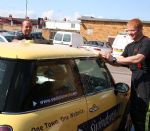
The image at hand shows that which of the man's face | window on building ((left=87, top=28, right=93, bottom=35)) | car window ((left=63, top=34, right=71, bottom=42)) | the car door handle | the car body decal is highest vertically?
the man's face

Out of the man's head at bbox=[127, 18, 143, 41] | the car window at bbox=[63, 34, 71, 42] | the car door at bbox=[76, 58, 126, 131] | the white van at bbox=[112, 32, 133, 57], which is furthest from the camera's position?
the car window at bbox=[63, 34, 71, 42]

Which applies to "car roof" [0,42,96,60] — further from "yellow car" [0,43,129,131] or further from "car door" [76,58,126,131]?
"car door" [76,58,126,131]

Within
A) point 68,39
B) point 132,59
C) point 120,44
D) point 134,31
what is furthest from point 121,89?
point 68,39

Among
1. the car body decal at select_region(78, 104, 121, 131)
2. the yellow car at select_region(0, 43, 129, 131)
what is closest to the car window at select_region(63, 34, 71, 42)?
the car body decal at select_region(78, 104, 121, 131)

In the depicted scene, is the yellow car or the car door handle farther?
the car door handle

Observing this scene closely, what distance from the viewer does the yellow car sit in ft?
9.78

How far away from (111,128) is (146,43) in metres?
1.23

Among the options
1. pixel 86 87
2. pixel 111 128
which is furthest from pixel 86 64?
pixel 111 128

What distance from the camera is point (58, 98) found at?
3400 mm

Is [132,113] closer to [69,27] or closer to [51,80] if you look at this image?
[51,80]

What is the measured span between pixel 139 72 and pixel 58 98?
1902 millimetres

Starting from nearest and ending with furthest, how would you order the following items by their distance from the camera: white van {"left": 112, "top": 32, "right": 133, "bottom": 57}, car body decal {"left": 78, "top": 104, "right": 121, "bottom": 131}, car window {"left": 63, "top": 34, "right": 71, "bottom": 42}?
1. car body decal {"left": 78, "top": 104, "right": 121, "bottom": 131}
2. white van {"left": 112, "top": 32, "right": 133, "bottom": 57}
3. car window {"left": 63, "top": 34, "right": 71, "bottom": 42}

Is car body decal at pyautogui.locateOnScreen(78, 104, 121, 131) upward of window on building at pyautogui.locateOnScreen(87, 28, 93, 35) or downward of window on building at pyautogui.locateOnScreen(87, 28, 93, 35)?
upward

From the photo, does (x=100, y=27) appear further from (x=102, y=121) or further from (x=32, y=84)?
(x=32, y=84)
